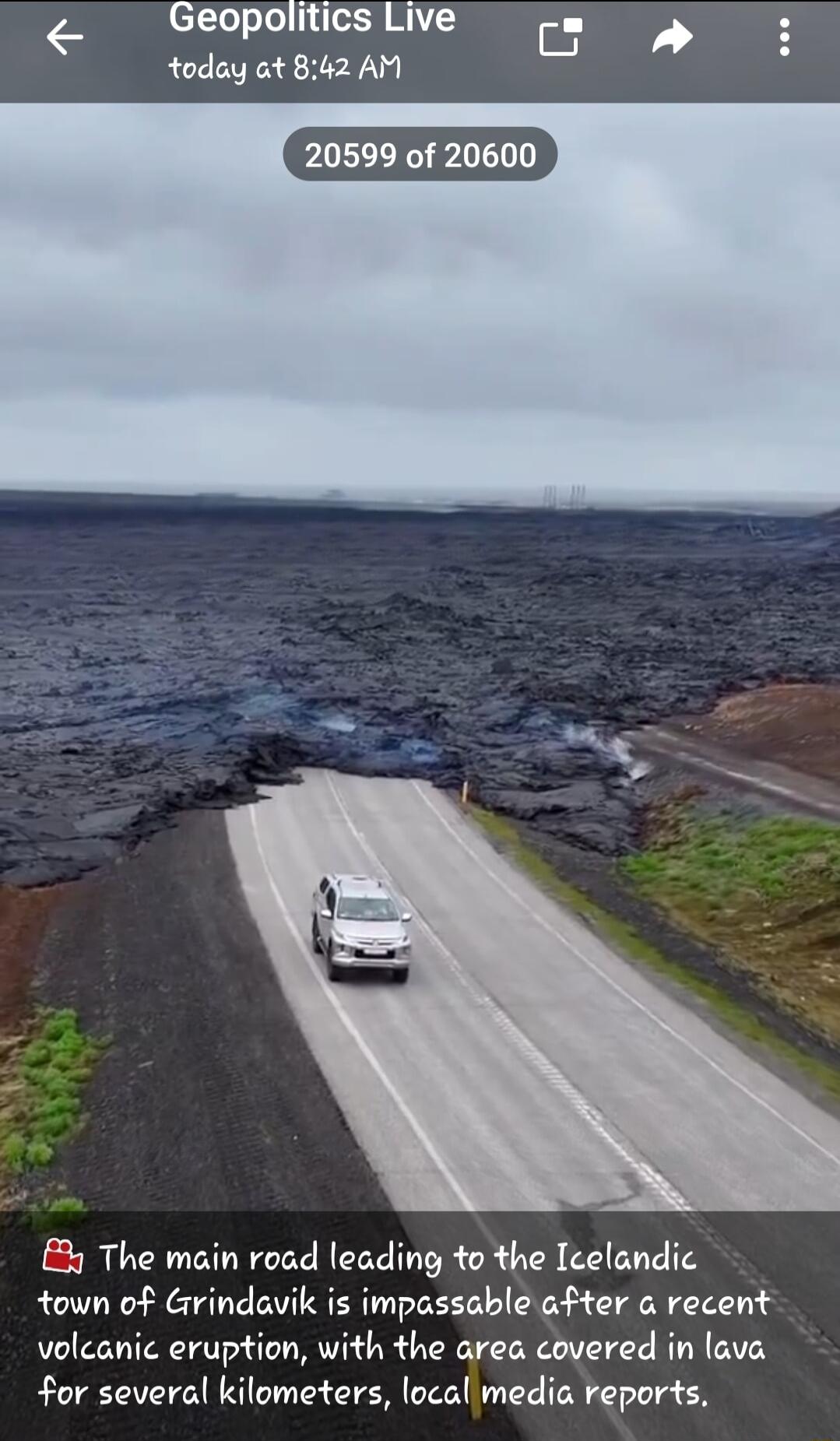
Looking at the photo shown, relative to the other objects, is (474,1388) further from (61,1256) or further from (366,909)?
(366,909)

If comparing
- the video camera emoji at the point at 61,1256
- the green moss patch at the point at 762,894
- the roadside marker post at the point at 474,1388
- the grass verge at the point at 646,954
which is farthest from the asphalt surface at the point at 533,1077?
the video camera emoji at the point at 61,1256

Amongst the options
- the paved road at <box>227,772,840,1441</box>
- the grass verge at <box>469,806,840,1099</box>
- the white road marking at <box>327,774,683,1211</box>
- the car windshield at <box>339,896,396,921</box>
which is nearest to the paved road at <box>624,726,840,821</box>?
the grass verge at <box>469,806,840,1099</box>

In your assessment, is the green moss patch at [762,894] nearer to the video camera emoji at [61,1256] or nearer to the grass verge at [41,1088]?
the grass verge at [41,1088]

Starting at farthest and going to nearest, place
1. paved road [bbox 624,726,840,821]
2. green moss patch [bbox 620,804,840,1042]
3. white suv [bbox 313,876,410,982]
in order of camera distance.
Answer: paved road [bbox 624,726,840,821] → green moss patch [bbox 620,804,840,1042] → white suv [bbox 313,876,410,982]

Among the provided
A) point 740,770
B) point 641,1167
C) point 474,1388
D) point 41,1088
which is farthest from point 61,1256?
point 740,770

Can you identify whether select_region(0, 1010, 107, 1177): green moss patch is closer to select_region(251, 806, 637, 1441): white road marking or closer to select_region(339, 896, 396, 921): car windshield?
select_region(251, 806, 637, 1441): white road marking

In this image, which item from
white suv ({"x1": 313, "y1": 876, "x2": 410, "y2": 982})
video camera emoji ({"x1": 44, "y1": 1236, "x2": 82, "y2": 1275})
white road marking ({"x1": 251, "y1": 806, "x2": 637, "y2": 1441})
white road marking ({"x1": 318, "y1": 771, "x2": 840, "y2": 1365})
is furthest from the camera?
white suv ({"x1": 313, "y1": 876, "x2": 410, "y2": 982})

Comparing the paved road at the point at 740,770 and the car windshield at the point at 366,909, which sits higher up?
the car windshield at the point at 366,909
